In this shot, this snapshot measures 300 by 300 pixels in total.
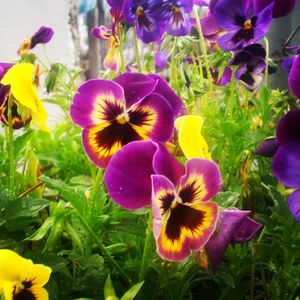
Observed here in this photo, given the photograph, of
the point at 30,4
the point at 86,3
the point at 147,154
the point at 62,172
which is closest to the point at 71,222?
the point at 147,154

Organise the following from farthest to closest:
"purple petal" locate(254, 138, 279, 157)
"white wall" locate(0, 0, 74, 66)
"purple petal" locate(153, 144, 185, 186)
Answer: "white wall" locate(0, 0, 74, 66) → "purple petal" locate(254, 138, 279, 157) → "purple petal" locate(153, 144, 185, 186)

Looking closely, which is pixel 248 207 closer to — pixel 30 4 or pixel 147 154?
pixel 147 154

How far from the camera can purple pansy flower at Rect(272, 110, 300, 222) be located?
17.3 inches

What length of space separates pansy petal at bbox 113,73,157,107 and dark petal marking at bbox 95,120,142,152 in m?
0.02

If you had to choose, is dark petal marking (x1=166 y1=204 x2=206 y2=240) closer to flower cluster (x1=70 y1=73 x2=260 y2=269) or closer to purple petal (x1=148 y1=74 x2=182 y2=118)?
flower cluster (x1=70 y1=73 x2=260 y2=269)

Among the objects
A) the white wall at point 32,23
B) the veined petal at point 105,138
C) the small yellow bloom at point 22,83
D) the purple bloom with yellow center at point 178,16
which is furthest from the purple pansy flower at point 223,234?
the white wall at point 32,23

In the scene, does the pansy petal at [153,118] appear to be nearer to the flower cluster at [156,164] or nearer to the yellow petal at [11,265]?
the flower cluster at [156,164]

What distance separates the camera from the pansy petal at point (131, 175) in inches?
14.3

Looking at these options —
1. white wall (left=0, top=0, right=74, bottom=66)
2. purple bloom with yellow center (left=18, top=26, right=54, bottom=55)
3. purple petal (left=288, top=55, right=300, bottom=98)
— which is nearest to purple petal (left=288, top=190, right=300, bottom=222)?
purple petal (left=288, top=55, right=300, bottom=98)

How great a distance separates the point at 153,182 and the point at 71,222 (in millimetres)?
172

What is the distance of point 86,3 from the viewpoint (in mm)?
2098

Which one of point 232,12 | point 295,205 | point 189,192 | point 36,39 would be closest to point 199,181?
point 189,192

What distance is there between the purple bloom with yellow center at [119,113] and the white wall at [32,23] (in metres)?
1.21

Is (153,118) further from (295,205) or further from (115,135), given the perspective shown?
(295,205)
